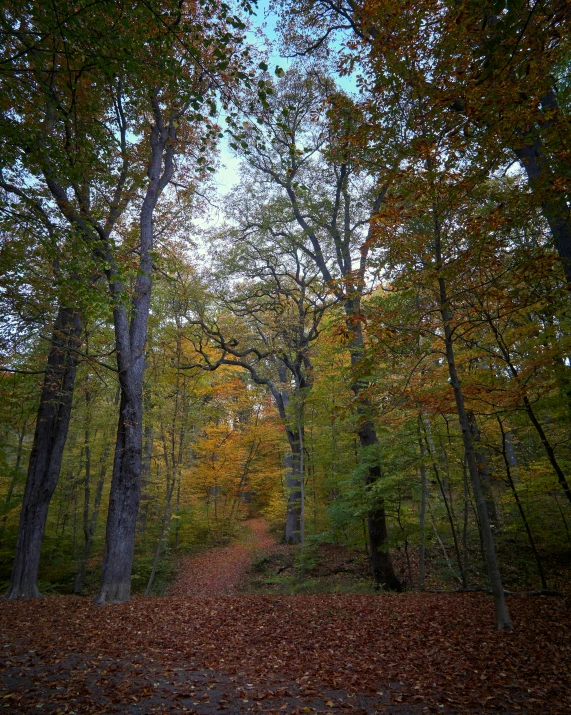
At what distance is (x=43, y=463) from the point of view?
942 cm

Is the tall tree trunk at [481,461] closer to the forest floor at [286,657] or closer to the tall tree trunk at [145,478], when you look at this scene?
the forest floor at [286,657]

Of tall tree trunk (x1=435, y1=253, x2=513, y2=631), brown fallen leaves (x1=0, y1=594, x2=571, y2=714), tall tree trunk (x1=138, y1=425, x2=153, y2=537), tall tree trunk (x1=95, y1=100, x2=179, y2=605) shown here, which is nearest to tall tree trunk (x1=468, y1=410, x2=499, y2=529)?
tall tree trunk (x1=435, y1=253, x2=513, y2=631)

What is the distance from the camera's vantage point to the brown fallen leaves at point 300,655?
3686 millimetres

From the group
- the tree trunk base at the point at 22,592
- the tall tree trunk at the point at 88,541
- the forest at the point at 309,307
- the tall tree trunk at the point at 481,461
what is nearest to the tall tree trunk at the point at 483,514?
the forest at the point at 309,307

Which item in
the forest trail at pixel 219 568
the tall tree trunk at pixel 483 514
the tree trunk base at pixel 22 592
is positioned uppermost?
the tall tree trunk at pixel 483 514

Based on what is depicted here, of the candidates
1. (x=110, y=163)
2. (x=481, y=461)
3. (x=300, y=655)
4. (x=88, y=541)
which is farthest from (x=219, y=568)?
(x=110, y=163)

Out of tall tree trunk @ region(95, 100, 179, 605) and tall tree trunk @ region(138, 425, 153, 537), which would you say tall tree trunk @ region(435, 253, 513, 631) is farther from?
tall tree trunk @ region(138, 425, 153, 537)

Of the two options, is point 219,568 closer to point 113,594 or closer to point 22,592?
point 22,592

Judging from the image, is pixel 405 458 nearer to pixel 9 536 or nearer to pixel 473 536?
pixel 473 536

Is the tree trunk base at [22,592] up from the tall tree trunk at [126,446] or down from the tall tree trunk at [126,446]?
down

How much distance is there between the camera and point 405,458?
31.4 ft

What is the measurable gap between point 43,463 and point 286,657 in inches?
293

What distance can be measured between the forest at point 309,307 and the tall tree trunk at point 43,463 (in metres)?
0.06

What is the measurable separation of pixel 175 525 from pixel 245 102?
49.1ft
